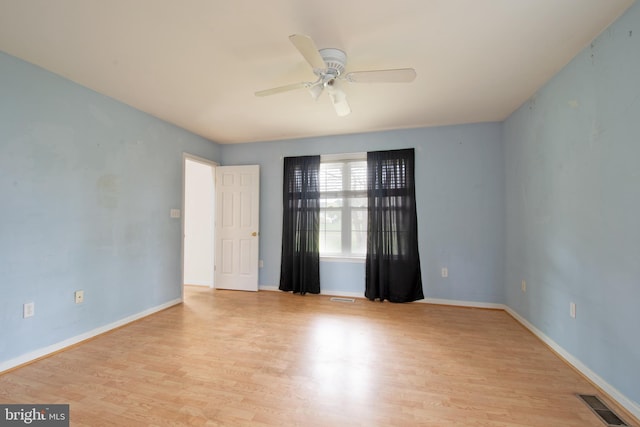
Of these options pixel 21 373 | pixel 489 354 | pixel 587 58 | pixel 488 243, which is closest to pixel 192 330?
pixel 21 373

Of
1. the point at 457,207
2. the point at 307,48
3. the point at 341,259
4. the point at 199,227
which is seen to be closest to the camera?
the point at 307,48

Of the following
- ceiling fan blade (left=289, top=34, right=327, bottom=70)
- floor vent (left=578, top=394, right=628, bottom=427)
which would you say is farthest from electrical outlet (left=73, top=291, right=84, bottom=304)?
floor vent (left=578, top=394, right=628, bottom=427)

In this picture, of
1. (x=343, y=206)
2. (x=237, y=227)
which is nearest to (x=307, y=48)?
(x=343, y=206)

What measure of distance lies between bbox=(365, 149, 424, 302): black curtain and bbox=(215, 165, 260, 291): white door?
1897 millimetres

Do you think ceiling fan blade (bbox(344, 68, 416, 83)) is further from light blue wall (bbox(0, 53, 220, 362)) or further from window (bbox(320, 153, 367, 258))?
light blue wall (bbox(0, 53, 220, 362))

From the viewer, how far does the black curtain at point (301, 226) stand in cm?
427

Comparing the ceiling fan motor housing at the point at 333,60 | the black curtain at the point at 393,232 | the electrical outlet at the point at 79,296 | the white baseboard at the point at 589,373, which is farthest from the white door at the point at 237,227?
the white baseboard at the point at 589,373

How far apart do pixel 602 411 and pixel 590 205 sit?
139 centimetres

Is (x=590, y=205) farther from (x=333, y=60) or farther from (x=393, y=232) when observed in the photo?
(x=333, y=60)

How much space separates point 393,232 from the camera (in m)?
3.94

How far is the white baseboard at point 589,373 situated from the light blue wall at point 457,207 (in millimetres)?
864

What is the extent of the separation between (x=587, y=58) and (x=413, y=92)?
1323mm

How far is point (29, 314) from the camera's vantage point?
7.47 feet

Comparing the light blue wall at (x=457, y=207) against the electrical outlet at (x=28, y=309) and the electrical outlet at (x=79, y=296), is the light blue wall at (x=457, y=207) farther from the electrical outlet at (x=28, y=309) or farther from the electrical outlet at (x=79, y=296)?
the electrical outlet at (x=28, y=309)
